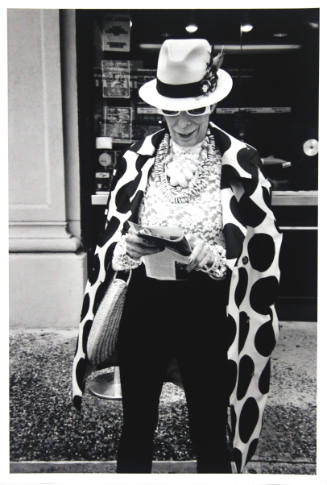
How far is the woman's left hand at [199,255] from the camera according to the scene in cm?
206

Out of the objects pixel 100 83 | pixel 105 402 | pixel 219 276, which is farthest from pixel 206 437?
pixel 100 83

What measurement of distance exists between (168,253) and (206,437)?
780 mm

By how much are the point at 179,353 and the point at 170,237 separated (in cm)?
50

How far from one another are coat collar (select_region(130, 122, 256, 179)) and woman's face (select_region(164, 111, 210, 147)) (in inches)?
3.6

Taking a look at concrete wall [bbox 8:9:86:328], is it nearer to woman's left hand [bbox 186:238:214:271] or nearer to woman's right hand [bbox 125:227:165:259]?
woman's right hand [bbox 125:227:165:259]

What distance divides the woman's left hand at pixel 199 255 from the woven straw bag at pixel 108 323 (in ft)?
1.20

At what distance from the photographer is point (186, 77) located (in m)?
2.21

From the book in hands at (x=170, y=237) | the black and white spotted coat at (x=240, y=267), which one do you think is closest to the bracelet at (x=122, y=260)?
the black and white spotted coat at (x=240, y=267)

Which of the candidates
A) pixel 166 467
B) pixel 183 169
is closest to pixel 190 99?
pixel 183 169

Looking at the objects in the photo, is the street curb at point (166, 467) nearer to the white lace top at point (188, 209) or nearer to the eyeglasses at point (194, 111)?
the white lace top at point (188, 209)

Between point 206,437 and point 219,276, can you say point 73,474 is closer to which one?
point 206,437

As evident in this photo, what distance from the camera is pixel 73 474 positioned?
2.76 metres

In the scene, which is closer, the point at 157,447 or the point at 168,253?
the point at 168,253

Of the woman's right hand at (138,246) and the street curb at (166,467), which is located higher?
the woman's right hand at (138,246)
